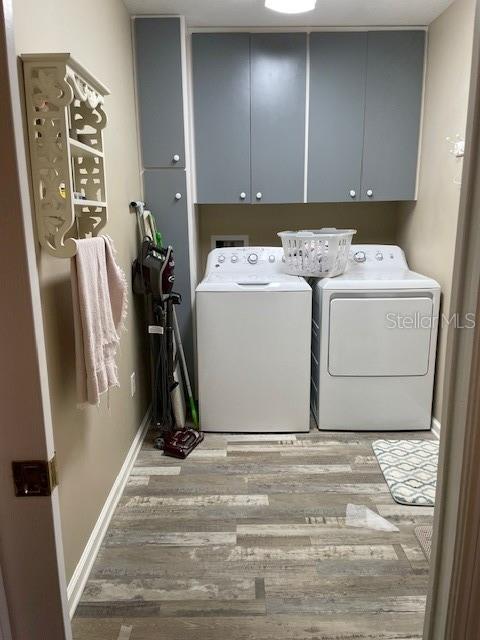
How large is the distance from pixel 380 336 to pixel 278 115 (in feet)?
4.94

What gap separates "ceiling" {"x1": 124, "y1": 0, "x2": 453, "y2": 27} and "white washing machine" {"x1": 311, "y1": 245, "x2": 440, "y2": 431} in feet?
4.89

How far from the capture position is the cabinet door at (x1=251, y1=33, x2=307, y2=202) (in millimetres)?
2893

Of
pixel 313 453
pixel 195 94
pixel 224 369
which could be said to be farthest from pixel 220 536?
pixel 195 94

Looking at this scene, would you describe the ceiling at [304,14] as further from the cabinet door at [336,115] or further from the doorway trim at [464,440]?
the doorway trim at [464,440]

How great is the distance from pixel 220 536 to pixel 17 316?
1.61 m

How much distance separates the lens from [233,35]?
9.44 feet

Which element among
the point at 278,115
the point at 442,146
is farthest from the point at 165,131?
the point at 442,146

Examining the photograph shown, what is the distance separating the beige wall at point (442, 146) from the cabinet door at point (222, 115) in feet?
3.62

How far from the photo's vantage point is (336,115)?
117 inches

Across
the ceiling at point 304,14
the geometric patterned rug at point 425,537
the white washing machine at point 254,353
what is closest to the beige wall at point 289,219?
the white washing machine at point 254,353

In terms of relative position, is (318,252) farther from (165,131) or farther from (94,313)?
(94,313)

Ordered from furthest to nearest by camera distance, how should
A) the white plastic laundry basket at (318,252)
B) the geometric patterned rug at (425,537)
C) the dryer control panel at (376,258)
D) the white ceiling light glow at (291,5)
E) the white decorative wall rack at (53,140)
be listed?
the dryer control panel at (376,258)
the white plastic laundry basket at (318,252)
the white ceiling light glow at (291,5)
the geometric patterned rug at (425,537)
the white decorative wall rack at (53,140)

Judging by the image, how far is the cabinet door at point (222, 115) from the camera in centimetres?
289

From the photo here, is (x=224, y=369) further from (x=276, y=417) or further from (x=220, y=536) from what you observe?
(x=220, y=536)
